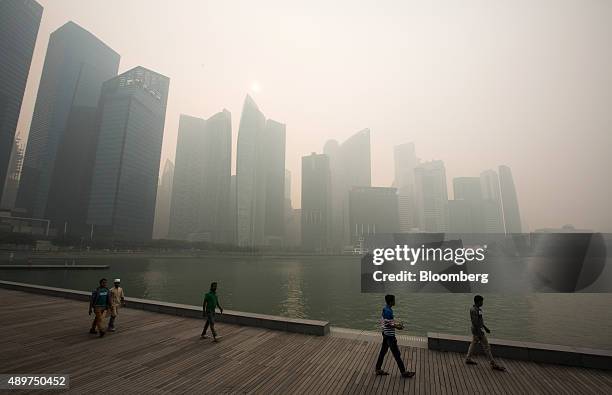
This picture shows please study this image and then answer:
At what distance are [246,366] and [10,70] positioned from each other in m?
266

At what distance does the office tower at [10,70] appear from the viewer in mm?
181000

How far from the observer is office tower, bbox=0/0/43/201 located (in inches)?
7126

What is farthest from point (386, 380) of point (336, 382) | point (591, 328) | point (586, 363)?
point (591, 328)

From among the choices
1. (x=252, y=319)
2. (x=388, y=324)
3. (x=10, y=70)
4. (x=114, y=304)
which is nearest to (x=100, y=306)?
(x=114, y=304)

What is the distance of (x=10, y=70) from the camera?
18588 cm

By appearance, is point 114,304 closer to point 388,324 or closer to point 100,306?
point 100,306

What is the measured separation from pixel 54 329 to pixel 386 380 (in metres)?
15.1

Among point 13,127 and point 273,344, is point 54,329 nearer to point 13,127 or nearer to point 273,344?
point 273,344

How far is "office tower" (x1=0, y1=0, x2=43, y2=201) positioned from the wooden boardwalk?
24106 cm

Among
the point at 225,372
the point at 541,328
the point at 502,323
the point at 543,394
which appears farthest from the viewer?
the point at 502,323

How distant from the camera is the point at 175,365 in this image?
10.2 metres

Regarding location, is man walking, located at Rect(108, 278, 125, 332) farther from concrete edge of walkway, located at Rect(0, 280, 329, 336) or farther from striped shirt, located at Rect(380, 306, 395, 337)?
striped shirt, located at Rect(380, 306, 395, 337)

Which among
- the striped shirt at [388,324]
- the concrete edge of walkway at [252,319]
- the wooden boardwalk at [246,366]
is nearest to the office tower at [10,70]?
the concrete edge of walkway at [252,319]

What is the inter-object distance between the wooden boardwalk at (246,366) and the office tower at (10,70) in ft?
791
